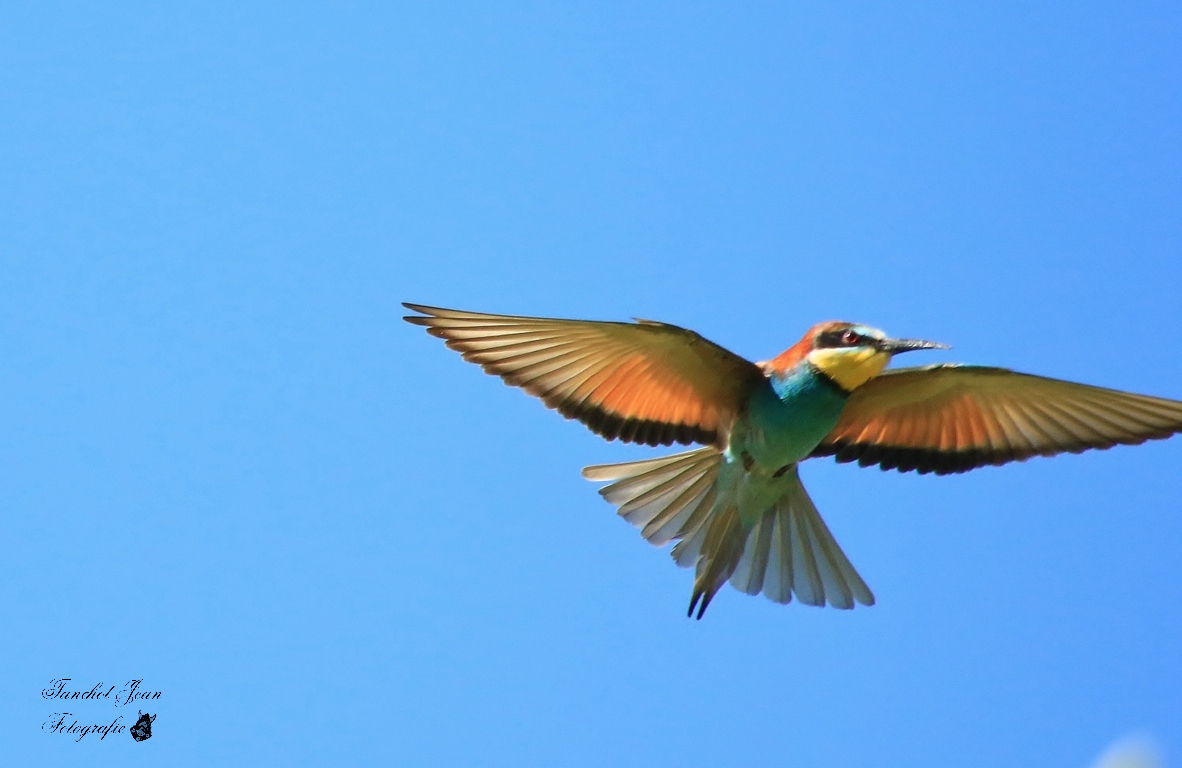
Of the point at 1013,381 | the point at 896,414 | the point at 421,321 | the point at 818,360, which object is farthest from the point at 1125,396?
the point at 421,321

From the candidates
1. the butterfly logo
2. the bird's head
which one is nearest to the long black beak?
the bird's head

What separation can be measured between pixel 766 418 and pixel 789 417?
0.30ft

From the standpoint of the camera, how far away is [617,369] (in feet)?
15.7

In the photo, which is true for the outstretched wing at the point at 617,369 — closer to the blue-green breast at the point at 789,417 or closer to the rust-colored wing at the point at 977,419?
the blue-green breast at the point at 789,417

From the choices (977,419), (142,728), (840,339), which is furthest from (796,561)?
(142,728)

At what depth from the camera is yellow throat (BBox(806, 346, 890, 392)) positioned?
450 centimetres

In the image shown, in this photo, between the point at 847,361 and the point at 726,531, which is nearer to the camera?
the point at 847,361

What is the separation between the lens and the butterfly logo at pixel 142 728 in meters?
4.55

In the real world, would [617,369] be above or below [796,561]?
above

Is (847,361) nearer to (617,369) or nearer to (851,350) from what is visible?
(851,350)

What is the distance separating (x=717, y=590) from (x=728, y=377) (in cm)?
75

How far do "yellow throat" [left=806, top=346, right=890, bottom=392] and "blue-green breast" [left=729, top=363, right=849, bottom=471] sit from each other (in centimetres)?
3

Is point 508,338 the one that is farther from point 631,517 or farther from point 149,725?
point 149,725

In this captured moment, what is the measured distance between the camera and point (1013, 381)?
4.86 meters
